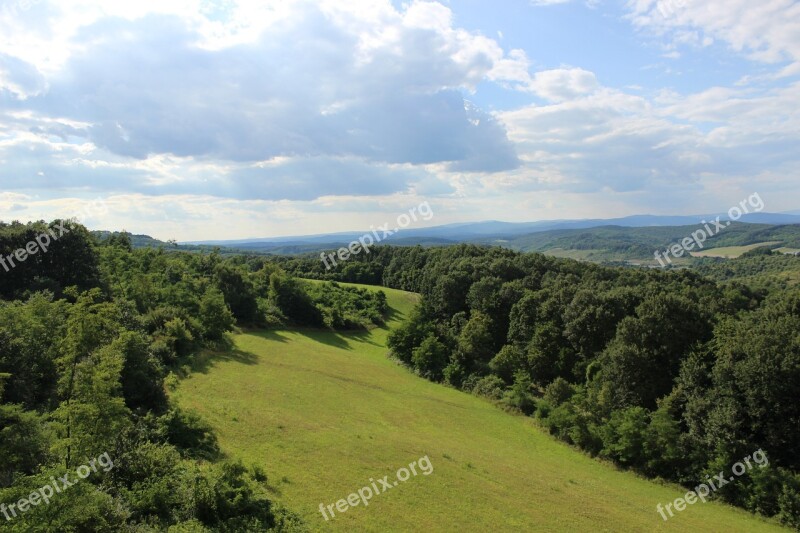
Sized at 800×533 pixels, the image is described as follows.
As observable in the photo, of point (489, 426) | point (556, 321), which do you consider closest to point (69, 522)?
point (489, 426)

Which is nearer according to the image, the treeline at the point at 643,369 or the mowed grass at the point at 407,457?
the mowed grass at the point at 407,457

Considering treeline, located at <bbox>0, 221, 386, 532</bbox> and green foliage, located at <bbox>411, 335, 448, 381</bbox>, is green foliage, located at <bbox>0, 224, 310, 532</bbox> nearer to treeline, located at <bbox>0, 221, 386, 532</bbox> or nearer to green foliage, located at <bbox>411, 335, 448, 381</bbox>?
treeline, located at <bbox>0, 221, 386, 532</bbox>

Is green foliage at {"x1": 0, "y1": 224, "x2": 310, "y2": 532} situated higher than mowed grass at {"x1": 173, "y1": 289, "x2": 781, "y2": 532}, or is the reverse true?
green foliage at {"x1": 0, "y1": 224, "x2": 310, "y2": 532}

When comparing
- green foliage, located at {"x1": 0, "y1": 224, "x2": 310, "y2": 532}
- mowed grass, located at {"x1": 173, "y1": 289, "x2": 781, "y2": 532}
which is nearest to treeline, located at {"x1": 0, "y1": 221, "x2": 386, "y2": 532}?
green foliage, located at {"x1": 0, "y1": 224, "x2": 310, "y2": 532}

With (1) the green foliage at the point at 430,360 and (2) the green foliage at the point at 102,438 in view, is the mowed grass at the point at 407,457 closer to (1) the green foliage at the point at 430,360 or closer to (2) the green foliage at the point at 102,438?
(2) the green foliage at the point at 102,438

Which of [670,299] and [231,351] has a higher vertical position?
[670,299]

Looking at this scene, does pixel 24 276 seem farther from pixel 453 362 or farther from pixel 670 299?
pixel 670 299

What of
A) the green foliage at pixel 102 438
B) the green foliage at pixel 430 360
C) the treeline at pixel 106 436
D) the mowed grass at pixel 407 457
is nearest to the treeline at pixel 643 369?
the green foliage at pixel 430 360
